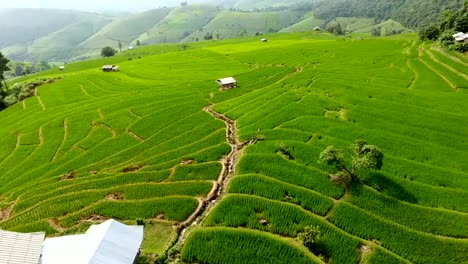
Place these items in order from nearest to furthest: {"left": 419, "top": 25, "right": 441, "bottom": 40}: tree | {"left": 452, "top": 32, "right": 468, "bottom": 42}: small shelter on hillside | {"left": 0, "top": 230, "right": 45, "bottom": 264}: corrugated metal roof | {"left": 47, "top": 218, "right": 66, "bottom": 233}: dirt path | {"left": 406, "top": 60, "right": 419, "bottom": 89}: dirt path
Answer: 1. {"left": 0, "top": 230, "right": 45, "bottom": 264}: corrugated metal roof
2. {"left": 47, "top": 218, "right": 66, "bottom": 233}: dirt path
3. {"left": 406, "top": 60, "right": 419, "bottom": 89}: dirt path
4. {"left": 452, "top": 32, "right": 468, "bottom": 42}: small shelter on hillside
5. {"left": 419, "top": 25, "right": 441, "bottom": 40}: tree

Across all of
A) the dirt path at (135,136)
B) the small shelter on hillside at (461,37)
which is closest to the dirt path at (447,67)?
the small shelter on hillside at (461,37)

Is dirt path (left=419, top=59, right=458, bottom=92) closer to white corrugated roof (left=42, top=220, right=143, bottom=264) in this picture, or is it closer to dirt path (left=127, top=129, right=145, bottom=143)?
dirt path (left=127, top=129, right=145, bottom=143)

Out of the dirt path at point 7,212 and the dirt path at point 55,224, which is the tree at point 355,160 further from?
the dirt path at point 7,212

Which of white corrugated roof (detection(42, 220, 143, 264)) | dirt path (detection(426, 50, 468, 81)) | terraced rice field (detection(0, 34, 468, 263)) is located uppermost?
dirt path (detection(426, 50, 468, 81))

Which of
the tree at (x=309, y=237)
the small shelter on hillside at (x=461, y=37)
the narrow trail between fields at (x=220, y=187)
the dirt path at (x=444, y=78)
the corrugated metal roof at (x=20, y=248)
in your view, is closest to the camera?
the corrugated metal roof at (x=20, y=248)

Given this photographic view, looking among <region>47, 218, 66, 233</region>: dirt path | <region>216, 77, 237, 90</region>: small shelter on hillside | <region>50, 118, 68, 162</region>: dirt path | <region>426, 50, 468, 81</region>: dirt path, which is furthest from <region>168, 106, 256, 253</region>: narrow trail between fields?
<region>426, 50, 468, 81</region>: dirt path

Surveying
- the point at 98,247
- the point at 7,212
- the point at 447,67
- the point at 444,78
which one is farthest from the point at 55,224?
the point at 447,67

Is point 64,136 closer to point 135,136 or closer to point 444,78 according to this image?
point 135,136
